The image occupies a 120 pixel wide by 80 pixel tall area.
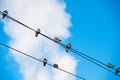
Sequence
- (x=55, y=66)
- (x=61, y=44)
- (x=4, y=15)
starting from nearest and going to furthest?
(x=4, y=15), (x=61, y=44), (x=55, y=66)

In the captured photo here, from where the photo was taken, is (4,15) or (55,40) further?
(55,40)

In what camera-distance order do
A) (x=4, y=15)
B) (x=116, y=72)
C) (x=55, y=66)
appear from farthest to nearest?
(x=116, y=72) < (x=55, y=66) < (x=4, y=15)

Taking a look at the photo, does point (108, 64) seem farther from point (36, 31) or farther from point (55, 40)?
point (36, 31)

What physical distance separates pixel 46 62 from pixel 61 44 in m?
2.24

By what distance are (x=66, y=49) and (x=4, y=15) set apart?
539 centimetres

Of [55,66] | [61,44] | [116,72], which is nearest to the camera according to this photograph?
[61,44]

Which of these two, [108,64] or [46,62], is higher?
[108,64]

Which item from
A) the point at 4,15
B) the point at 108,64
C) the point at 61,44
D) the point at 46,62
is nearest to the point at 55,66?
the point at 46,62

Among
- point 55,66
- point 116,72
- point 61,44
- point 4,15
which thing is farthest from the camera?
point 116,72

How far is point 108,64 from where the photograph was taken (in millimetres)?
22547

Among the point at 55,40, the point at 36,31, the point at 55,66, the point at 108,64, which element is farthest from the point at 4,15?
the point at 108,64

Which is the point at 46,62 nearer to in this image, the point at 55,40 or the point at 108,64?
the point at 55,40

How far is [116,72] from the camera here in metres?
23.4

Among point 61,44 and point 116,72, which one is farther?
point 116,72
